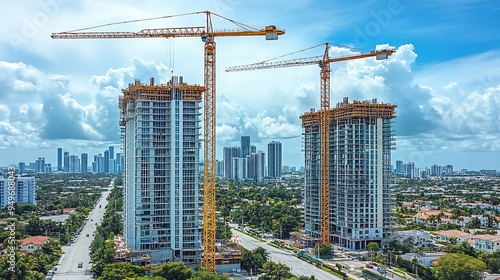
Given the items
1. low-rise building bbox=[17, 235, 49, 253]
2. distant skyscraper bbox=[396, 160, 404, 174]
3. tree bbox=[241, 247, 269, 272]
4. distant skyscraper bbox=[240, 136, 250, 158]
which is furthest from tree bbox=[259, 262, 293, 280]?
distant skyscraper bbox=[240, 136, 250, 158]

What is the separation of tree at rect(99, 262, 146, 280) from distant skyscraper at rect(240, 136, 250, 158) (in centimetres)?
13164

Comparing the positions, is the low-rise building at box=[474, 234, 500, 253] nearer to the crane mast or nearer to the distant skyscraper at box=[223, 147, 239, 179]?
the crane mast

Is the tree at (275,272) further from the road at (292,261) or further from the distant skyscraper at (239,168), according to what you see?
the distant skyscraper at (239,168)

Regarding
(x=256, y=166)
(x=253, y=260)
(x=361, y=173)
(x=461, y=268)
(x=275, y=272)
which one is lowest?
(x=253, y=260)

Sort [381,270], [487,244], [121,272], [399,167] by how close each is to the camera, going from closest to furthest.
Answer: [121,272]
[381,270]
[487,244]
[399,167]

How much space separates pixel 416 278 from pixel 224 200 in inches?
1991

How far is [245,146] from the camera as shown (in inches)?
6511

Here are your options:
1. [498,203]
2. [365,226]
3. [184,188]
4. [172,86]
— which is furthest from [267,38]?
[498,203]

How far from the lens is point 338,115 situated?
50344 millimetres

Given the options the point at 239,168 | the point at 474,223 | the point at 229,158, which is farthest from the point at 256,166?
the point at 474,223

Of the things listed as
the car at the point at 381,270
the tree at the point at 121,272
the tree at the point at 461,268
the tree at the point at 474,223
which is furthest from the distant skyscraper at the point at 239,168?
the tree at the point at 461,268

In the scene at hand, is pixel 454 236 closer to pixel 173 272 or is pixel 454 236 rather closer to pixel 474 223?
pixel 474 223

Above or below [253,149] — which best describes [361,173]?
below

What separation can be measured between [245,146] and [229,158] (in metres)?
6.83
